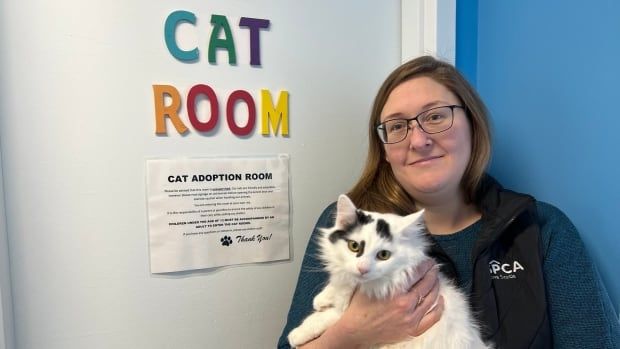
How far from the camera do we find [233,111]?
137 cm

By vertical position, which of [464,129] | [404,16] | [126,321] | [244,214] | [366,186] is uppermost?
[404,16]

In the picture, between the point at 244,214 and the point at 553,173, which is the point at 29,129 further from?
the point at 553,173

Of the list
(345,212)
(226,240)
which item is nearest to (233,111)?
(226,240)

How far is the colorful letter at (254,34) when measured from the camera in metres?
1.37

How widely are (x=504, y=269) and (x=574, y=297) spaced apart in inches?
7.8

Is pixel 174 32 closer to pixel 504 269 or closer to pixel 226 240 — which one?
pixel 226 240

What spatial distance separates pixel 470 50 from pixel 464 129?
0.65 meters

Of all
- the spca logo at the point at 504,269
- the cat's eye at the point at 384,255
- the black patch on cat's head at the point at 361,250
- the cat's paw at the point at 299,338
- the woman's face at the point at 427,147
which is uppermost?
the woman's face at the point at 427,147

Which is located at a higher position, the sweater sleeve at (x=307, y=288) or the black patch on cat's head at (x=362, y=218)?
the black patch on cat's head at (x=362, y=218)

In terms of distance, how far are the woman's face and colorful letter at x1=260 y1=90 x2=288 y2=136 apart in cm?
40

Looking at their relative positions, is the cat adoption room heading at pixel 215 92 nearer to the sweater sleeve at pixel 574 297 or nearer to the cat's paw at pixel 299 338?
the cat's paw at pixel 299 338

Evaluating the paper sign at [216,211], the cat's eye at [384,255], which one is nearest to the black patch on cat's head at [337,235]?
the cat's eye at [384,255]

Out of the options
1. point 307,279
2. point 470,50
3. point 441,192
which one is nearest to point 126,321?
point 307,279

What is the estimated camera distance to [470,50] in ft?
5.48
